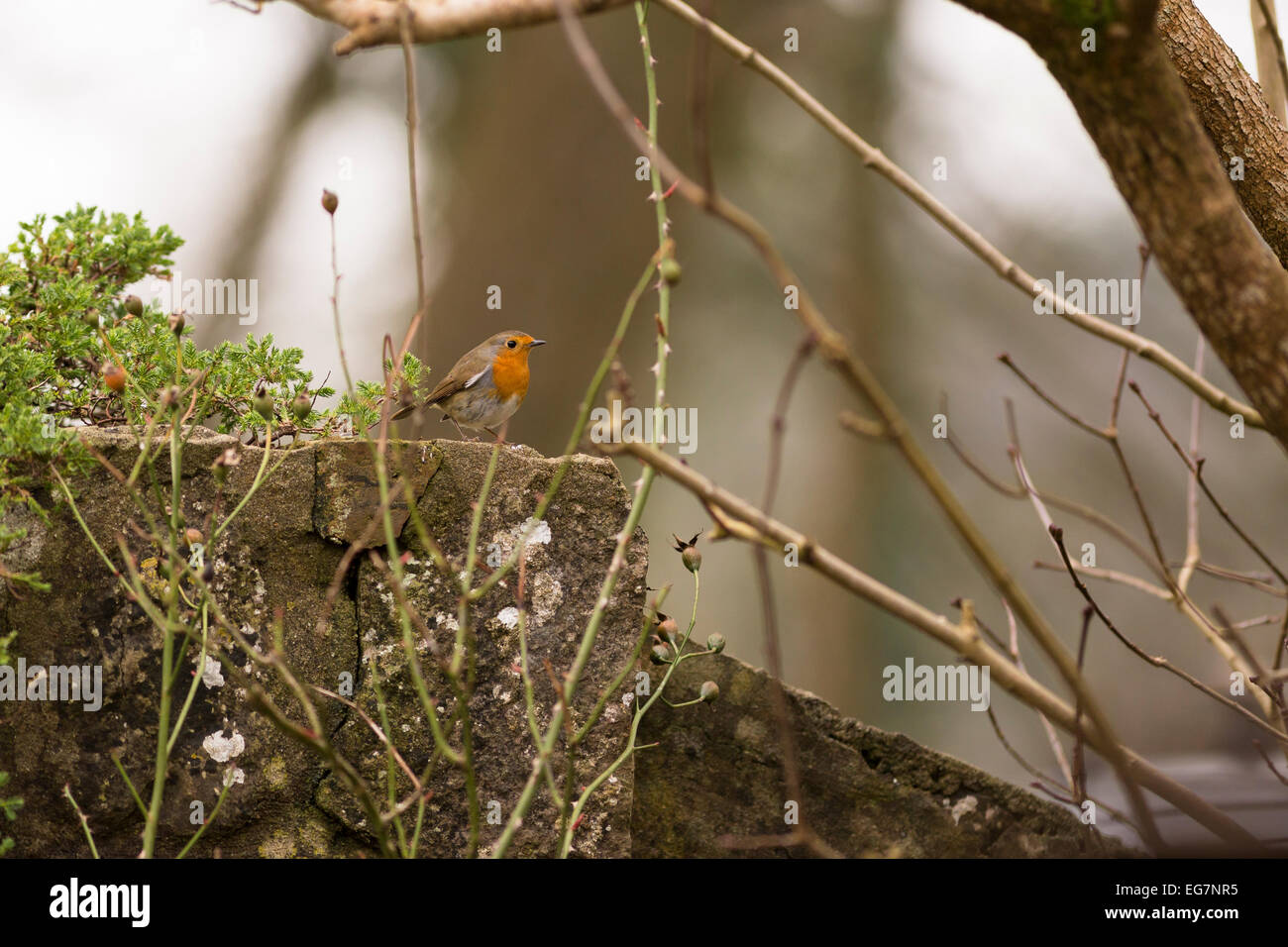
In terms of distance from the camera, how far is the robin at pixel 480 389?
3793mm

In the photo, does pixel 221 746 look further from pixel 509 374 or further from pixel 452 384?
pixel 509 374

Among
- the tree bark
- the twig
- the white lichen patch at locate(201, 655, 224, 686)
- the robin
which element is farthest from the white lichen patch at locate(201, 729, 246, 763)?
the tree bark

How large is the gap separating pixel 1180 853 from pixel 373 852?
178cm

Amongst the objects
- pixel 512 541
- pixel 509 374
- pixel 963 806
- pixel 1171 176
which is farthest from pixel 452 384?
pixel 1171 176

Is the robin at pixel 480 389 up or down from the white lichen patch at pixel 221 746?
up

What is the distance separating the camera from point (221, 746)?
2500mm

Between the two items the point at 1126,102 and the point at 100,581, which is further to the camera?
the point at 100,581

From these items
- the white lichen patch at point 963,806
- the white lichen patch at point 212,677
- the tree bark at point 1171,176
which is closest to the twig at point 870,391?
the tree bark at point 1171,176

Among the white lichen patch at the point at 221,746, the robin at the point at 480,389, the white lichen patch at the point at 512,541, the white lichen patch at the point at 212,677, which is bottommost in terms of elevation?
the white lichen patch at the point at 221,746

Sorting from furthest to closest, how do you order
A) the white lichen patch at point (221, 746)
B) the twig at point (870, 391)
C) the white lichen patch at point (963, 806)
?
the white lichen patch at point (963, 806) < the white lichen patch at point (221, 746) < the twig at point (870, 391)

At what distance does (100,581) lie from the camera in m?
2.52

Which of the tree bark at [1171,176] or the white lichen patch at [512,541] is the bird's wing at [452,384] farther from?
the tree bark at [1171,176]
